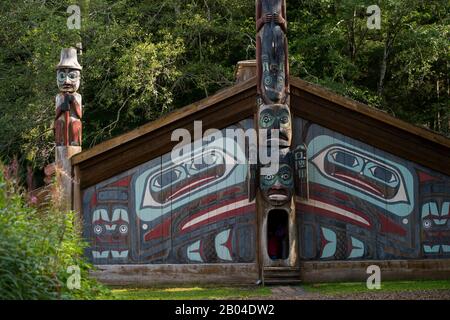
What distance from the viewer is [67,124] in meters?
12.0

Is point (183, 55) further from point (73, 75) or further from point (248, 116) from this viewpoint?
point (248, 116)

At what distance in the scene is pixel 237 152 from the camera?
12.1 m

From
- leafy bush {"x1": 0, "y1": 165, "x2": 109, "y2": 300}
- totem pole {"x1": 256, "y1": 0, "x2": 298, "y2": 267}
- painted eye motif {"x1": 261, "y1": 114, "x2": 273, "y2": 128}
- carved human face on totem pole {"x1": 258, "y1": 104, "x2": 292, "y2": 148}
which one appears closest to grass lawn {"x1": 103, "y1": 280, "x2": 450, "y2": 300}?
totem pole {"x1": 256, "y1": 0, "x2": 298, "y2": 267}

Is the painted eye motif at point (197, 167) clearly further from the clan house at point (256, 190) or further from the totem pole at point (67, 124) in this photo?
the totem pole at point (67, 124)

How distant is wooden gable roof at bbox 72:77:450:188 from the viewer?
11.9m

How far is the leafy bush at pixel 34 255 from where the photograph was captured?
612 centimetres

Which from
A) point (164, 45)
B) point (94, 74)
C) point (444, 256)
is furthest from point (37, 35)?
point (444, 256)

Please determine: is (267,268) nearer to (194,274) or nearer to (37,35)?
(194,274)

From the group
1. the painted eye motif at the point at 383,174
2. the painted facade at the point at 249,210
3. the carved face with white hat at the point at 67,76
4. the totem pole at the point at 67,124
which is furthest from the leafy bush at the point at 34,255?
the painted eye motif at the point at 383,174

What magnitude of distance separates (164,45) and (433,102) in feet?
28.4

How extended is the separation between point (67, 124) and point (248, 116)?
9.84 ft

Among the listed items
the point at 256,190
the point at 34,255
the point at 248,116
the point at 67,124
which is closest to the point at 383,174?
the point at 256,190

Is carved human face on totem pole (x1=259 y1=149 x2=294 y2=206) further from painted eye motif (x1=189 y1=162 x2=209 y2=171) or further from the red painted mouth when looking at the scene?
painted eye motif (x1=189 y1=162 x2=209 y2=171)

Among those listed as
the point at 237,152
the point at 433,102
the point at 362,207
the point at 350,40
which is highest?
the point at 350,40
